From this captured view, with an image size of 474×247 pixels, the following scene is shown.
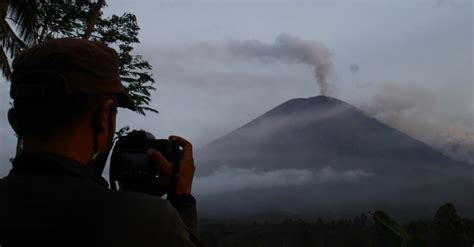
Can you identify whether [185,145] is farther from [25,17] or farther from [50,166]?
[25,17]

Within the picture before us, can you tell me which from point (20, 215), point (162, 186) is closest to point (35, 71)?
point (20, 215)

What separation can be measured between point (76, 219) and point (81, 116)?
0.33 metres

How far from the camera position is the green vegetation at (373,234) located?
3.52 metres

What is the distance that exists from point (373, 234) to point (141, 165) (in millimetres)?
76786

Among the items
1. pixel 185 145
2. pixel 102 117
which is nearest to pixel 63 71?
pixel 102 117

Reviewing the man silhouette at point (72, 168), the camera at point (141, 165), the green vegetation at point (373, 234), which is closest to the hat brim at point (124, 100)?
the man silhouette at point (72, 168)

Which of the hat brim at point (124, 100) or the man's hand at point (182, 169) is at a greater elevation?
the hat brim at point (124, 100)

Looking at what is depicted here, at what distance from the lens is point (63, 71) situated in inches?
62.8

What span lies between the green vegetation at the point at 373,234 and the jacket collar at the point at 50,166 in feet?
1.37

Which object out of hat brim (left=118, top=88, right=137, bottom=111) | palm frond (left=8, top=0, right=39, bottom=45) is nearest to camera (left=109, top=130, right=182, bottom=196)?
hat brim (left=118, top=88, right=137, bottom=111)

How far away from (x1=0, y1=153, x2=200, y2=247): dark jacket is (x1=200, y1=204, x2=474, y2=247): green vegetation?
0.29 m

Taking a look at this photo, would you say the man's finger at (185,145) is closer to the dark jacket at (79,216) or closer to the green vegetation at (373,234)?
the green vegetation at (373,234)

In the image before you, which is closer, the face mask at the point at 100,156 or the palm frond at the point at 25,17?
the face mask at the point at 100,156

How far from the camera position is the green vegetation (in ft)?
11.5
